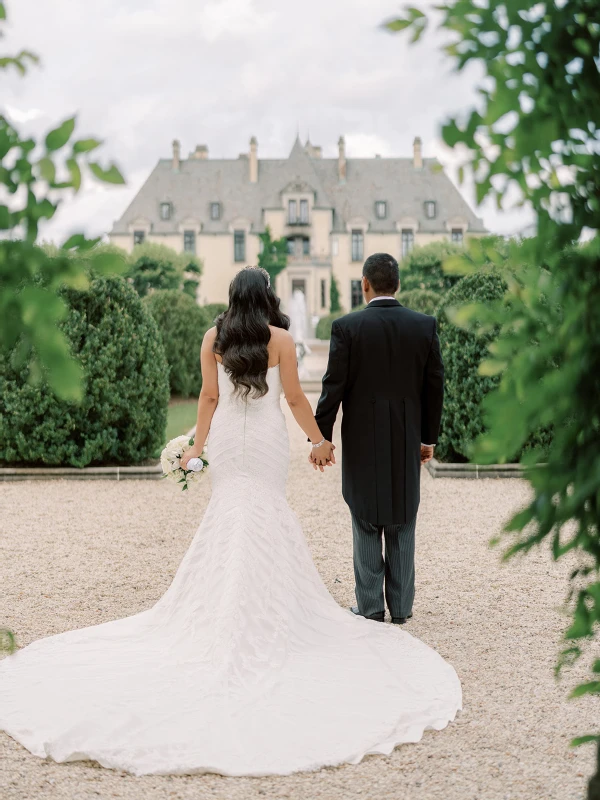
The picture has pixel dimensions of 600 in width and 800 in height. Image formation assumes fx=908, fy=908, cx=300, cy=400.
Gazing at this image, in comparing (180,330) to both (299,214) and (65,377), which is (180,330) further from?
(299,214)

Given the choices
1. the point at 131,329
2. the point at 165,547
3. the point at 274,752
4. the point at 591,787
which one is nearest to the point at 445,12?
the point at 591,787

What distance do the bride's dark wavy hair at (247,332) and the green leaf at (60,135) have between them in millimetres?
2534

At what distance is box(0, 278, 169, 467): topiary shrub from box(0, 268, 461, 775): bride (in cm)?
500

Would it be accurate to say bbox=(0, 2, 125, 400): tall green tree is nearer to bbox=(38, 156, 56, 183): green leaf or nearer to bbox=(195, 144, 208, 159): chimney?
bbox=(38, 156, 56, 183): green leaf

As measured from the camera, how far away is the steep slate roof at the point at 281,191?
5547 centimetres

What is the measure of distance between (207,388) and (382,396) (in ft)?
3.08

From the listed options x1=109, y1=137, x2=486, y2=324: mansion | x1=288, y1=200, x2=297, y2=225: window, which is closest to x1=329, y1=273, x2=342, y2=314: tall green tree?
x1=109, y1=137, x2=486, y2=324: mansion

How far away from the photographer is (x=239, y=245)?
5575cm

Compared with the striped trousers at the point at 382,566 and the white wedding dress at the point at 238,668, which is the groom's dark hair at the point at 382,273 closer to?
the white wedding dress at the point at 238,668

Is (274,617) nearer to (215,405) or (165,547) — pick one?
(215,405)

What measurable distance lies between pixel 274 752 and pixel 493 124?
2.41 meters

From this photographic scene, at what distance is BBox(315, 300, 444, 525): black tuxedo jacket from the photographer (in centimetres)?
480

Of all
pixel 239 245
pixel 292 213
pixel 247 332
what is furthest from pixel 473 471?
pixel 239 245

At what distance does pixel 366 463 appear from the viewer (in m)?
4.84
